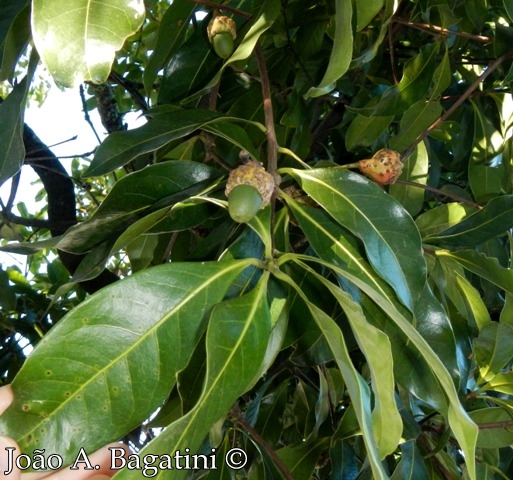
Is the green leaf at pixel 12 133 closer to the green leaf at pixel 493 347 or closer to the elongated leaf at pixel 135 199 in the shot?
the elongated leaf at pixel 135 199

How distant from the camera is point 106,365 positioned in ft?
1.95

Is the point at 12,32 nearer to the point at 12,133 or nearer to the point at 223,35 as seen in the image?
the point at 12,133

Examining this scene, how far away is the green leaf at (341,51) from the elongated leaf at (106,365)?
217 millimetres

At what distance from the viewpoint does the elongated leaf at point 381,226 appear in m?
0.71

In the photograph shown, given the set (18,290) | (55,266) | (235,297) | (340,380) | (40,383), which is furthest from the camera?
(55,266)

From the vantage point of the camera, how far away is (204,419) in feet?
1.98

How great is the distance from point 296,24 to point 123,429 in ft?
2.42

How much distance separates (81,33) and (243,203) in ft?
0.69

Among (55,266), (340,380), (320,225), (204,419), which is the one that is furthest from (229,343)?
(55,266)

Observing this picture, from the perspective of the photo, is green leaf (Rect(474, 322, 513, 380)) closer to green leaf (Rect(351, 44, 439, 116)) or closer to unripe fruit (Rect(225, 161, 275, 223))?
green leaf (Rect(351, 44, 439, 116))

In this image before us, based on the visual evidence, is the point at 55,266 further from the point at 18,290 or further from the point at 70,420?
the point at 70,420

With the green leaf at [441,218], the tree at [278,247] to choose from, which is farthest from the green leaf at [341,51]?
the green leaf at [441,218]

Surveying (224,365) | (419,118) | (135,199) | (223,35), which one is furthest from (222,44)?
(224,365)

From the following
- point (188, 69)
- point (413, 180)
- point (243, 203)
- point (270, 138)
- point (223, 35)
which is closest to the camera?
point (243, 203)
